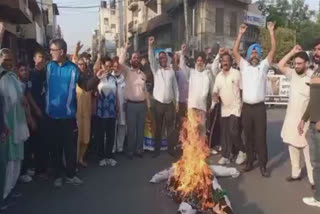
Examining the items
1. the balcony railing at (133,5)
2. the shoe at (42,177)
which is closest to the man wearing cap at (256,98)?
the shoe at (42,177)

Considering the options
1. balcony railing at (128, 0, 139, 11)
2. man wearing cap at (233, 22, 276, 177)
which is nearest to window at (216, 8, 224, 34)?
balcony railing at (128, 0, 139, 11)

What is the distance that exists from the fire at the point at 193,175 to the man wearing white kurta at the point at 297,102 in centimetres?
158

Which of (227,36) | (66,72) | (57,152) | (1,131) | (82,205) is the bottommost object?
(82,205)

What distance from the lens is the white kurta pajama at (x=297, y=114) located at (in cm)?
709

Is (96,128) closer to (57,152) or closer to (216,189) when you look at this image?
(57,152)

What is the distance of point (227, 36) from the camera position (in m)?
38.7

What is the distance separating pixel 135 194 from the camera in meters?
6.90

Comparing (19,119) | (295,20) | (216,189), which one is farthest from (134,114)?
(295,20)

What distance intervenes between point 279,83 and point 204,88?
1069cm

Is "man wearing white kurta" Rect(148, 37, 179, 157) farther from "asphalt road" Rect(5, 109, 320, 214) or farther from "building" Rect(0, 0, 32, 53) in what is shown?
"building" Rect(0, 0, 32, 53)

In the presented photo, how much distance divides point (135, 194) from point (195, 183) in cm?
131

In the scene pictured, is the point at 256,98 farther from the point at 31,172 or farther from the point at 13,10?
the point at 13,10

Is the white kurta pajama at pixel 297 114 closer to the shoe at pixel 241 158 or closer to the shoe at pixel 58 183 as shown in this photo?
the shoe at pixel 241 158

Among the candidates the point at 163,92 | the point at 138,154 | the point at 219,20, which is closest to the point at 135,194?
the point at 138,154
